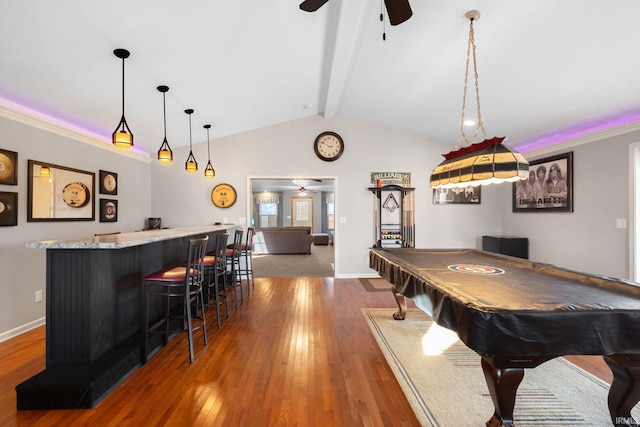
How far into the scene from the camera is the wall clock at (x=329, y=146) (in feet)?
18.1

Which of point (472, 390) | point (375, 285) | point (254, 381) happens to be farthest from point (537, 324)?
point (375, 285)

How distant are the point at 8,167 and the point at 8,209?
1.39 ft

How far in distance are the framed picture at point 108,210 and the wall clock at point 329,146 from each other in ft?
11.4

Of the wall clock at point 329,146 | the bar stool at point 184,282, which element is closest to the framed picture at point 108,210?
the bar stool at point 184,282

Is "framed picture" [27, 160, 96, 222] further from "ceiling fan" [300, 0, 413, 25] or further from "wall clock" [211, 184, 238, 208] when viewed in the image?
"ceiling fan" [300, 0, 413, 25]

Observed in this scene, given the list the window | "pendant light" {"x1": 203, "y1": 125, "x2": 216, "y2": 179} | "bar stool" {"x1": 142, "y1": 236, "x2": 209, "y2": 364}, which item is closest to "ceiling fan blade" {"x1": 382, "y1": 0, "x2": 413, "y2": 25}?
"bar stool" {"x1": 142, "y1": 236, "x2": 209, "y2": 364}

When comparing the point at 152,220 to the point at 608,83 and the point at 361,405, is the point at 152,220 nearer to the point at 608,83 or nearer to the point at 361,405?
the point at 361,405

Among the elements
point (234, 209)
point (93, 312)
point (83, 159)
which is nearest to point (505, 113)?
point (234, 209)

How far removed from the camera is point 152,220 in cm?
524

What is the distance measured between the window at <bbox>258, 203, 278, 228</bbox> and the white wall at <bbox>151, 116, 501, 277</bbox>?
7372mm

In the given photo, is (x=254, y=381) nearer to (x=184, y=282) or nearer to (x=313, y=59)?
(x=184, y=282)

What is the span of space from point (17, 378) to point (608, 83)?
5934 mm

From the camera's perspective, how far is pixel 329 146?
555cm

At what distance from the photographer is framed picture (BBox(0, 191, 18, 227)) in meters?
2.78
